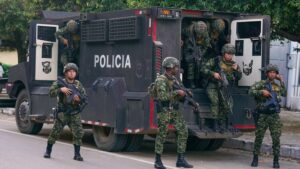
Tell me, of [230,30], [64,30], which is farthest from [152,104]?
[64,30]

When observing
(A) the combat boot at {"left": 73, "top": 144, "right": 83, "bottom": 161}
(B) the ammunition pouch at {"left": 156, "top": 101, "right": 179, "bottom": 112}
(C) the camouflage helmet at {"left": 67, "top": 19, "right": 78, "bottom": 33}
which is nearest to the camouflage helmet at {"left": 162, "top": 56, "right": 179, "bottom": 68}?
(B) the ammunition pouch at {"left": 156, "top": 101, "right": 179, "bottom": 112}

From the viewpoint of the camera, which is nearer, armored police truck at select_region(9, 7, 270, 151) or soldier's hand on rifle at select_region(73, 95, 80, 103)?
soldier's hand on rifle at select_region(73, 95, 80, 103)

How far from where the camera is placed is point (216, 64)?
449 inches

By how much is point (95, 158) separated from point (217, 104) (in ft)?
7.58

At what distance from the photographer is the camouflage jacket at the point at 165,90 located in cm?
989

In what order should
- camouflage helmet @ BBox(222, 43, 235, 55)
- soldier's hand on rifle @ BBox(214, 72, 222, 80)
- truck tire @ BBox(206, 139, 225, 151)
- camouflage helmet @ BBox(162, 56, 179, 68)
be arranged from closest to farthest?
camouflage helmet @ BBox(162, 56, 179, 68) < soldier's hand on rifle @ BBox(214, 72, 222, 80) < camouflage helmet @ BBox(222, 43, 235, 55) < truck tire @ BBox(206, 139, 225, 151)

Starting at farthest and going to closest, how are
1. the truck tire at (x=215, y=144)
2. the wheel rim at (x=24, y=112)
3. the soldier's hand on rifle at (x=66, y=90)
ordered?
the wheel rim at (x=24, y=112) → the truck tire at (x=215, y=144) → the soldier's hand on rifle at (x=66, y=90)

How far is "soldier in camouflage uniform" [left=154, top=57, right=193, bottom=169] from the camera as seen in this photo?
32.6ft

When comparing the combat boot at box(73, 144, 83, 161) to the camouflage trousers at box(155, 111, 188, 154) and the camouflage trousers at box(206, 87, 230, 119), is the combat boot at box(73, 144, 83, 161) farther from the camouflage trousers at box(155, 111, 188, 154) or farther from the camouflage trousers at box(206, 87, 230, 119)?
the camouflage trousers at box(206, 87, 230, 119)

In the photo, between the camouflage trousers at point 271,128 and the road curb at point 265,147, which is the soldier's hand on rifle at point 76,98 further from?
the road curb at point 265,147

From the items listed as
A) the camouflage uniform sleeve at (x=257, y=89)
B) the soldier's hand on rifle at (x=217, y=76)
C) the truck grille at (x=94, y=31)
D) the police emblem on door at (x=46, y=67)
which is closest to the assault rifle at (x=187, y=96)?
the soldier's hand on rifle at (x=217, y=76)

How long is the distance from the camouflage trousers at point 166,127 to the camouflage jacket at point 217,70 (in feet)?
4.73

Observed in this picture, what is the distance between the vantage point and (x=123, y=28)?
458 inches

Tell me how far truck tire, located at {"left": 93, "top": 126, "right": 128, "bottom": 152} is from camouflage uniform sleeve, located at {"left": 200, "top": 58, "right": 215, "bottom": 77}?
1.86m
